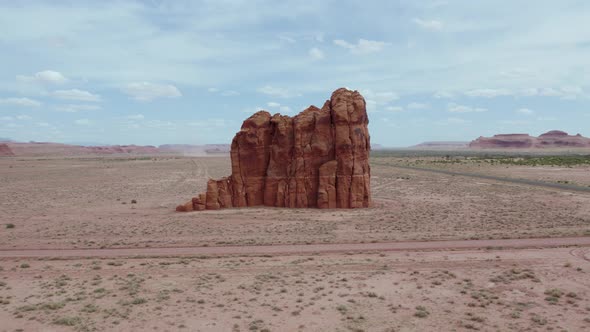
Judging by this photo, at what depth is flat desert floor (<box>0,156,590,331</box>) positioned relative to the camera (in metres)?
12.9

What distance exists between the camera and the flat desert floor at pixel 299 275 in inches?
506

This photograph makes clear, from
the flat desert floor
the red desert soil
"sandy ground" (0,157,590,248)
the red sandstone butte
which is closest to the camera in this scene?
the flat desert floor

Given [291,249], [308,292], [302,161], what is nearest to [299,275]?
[308,292]

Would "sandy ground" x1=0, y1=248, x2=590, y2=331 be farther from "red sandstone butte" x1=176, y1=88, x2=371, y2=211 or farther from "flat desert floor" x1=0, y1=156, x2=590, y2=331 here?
"red sandstone butte" x1=176, y1=88, x2=371, y2=211

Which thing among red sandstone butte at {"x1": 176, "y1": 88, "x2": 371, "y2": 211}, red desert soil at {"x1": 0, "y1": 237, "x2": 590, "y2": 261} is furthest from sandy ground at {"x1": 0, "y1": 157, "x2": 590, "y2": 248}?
red sandstone butte at {"x1": 176, "y1": 88, "x2": 371, "y2": 211}

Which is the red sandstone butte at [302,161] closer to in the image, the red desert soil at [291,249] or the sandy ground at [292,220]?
the sandy ground at [292,220]

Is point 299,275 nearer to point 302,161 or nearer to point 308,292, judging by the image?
point 308,292

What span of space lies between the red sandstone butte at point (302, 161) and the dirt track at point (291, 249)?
37.6 ft

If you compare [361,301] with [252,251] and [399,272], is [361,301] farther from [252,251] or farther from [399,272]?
[252,251]

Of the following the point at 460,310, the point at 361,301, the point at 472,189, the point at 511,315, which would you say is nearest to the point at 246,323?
the point at 361,301

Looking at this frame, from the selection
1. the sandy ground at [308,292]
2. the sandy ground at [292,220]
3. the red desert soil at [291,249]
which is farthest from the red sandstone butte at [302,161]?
the sandy ground at [308,292]

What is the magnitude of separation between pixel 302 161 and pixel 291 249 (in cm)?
1345

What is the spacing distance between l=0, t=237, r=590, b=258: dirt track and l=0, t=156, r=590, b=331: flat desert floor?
38cm

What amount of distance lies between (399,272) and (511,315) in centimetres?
470
